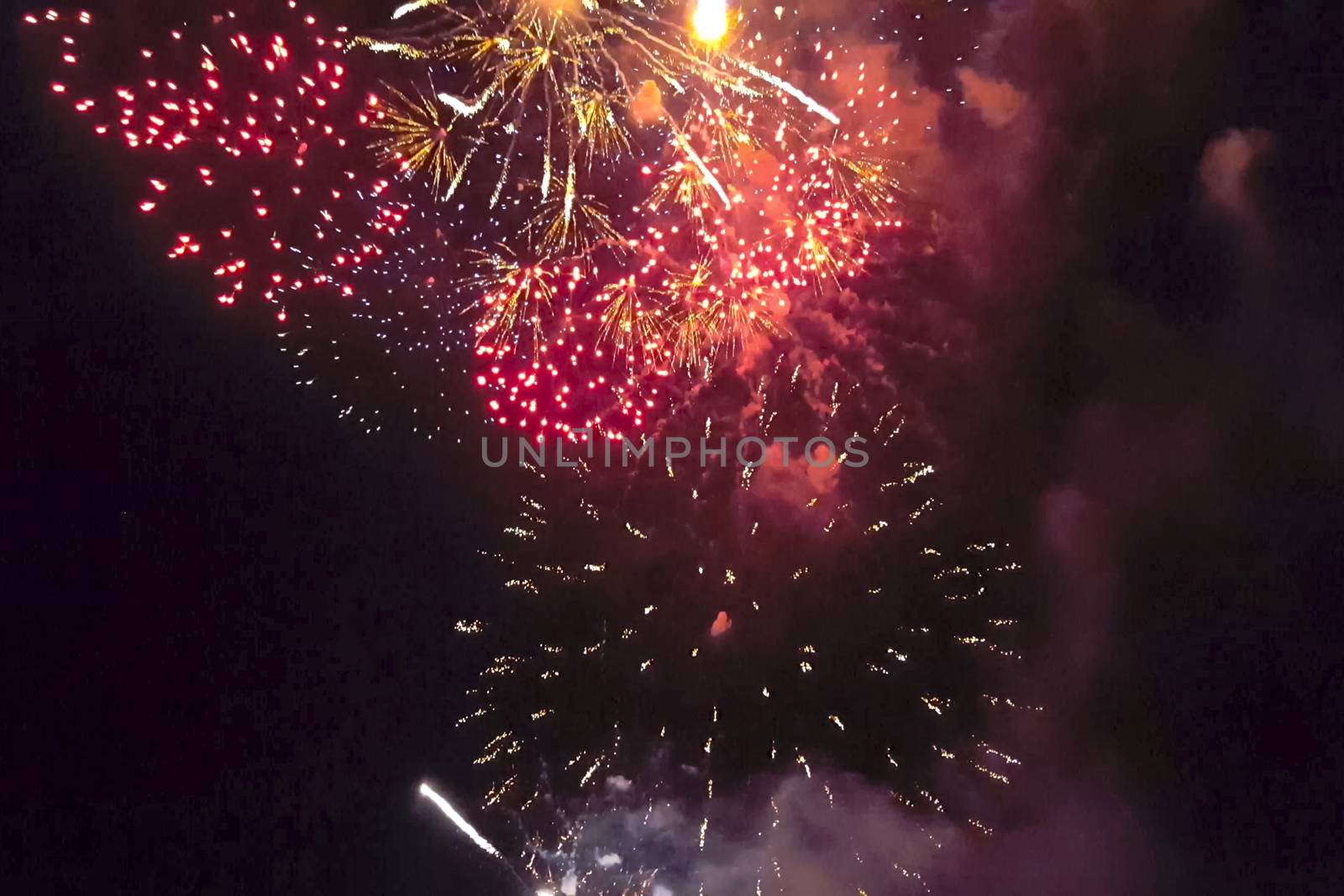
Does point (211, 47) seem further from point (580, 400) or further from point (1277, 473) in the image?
point (1277, 473)

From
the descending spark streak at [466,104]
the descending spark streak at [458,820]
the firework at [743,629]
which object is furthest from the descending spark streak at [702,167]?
the descending spark streak at [458,820]

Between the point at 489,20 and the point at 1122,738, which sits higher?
the point at 489,20

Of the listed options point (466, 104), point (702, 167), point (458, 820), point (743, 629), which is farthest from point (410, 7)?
point (458, 820)

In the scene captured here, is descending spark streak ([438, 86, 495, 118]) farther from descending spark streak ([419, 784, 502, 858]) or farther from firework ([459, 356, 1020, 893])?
descending spark streak ([419, 784, 502, 858])

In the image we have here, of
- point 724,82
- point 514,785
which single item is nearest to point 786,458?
point 724,82

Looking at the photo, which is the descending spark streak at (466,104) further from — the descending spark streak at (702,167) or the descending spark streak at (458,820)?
the descending spark streak at (458,820)

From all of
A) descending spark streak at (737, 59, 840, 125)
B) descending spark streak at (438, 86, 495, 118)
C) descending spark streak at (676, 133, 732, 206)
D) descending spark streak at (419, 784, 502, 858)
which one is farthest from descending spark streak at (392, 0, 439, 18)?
descending spark streak at (419, 784, 502, 858)

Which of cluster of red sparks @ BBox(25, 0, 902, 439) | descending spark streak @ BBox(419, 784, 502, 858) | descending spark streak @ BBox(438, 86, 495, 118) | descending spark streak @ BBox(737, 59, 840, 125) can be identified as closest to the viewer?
descending spark streak @ BBox(438, 86, 495, 118)

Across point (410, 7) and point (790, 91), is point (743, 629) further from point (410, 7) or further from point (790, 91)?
point (410, 7)

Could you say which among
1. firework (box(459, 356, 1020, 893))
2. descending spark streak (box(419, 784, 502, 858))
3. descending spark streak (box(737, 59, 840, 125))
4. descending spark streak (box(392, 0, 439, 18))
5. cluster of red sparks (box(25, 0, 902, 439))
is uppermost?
descending spark streak (box(392, 0, 439, 18))
